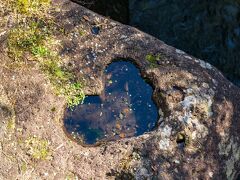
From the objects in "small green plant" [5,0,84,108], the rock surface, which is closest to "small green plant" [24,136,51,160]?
the rock surface

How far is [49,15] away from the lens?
4012mm

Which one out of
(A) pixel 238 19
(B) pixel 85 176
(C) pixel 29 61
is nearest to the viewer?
(B) pixel 85 176

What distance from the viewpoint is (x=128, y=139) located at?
3623mm

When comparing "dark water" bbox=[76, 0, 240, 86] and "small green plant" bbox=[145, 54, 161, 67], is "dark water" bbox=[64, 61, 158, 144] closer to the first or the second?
"small green plant" bbox=[145, 54, 161, 67]

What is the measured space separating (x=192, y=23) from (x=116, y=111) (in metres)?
1.92

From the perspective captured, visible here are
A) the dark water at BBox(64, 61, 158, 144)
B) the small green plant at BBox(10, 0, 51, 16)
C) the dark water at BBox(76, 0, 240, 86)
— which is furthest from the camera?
the dark water at BBox(76, 0, 240, 86)

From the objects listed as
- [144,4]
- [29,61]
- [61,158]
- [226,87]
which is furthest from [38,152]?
[144,4]

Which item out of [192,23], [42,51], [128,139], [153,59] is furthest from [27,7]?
[192,23]

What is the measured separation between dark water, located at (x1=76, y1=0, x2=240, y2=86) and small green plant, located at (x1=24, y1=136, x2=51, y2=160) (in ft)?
6.89

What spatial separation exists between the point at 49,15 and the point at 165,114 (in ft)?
4.25

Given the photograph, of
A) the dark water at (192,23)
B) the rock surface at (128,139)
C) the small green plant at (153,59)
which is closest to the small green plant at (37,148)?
the rock surface at (128,139)

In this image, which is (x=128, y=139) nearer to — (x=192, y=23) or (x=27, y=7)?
(x=27, y=7)

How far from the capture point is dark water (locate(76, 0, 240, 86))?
518 cm

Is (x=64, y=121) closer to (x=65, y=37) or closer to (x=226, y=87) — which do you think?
(x=65, y=37)
